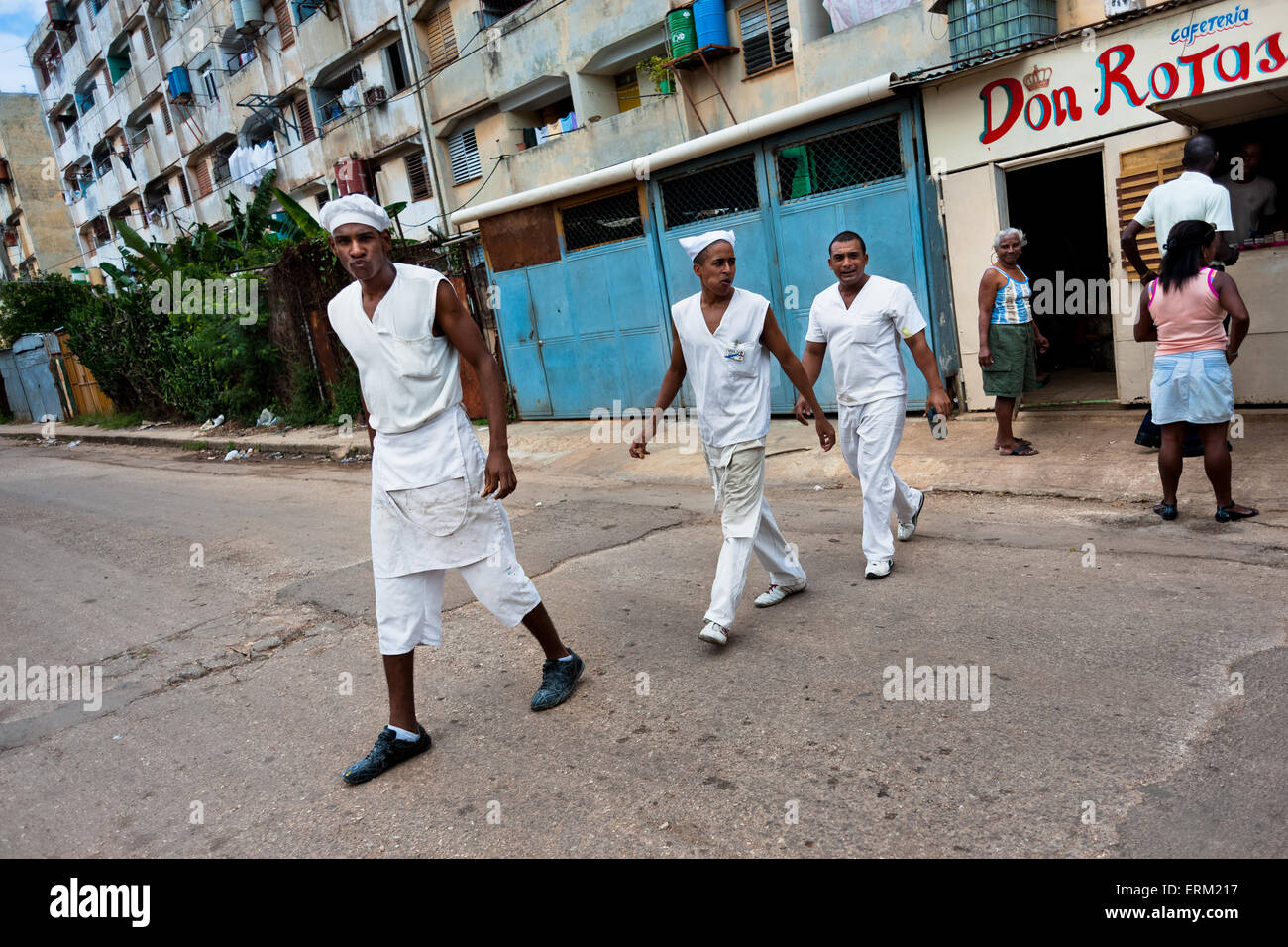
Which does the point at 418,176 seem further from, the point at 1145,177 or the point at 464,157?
the point at 1145,177

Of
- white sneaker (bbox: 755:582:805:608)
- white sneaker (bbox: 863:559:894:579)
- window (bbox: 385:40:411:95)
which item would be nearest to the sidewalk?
white sneaker (bbox: 863:559:894:579)

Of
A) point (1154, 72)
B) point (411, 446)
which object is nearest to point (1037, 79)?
point (1154, 72)

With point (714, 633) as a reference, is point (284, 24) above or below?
above

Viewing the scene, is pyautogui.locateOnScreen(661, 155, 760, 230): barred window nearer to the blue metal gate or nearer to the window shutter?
the blue metal gate

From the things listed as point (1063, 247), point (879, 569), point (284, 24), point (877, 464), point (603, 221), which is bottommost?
point (879, 569)

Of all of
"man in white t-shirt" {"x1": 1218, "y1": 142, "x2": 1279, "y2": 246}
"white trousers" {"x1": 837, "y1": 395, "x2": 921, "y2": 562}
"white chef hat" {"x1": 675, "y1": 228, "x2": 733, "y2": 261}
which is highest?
"white chef hat" {"x1": 675, "y1": 228, "x2": 733, "y2": 261}

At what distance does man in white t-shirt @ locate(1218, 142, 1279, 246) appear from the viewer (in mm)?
7266

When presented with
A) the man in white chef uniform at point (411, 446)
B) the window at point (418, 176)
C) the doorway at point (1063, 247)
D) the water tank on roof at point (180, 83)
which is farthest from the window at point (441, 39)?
the man in white chef uniform at point (411, 446)

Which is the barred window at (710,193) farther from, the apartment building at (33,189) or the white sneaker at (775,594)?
the apartment building at (33,189)

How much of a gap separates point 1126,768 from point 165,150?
3590 centimetres

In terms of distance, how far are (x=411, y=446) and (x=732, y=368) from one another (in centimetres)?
150

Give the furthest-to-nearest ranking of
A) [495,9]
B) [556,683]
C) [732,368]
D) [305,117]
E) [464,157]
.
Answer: [305,117], [464,157], [495,9], [732,368], [556,683]

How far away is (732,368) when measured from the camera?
4.03m

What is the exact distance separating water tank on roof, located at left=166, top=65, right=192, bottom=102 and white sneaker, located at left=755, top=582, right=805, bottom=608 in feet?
102
